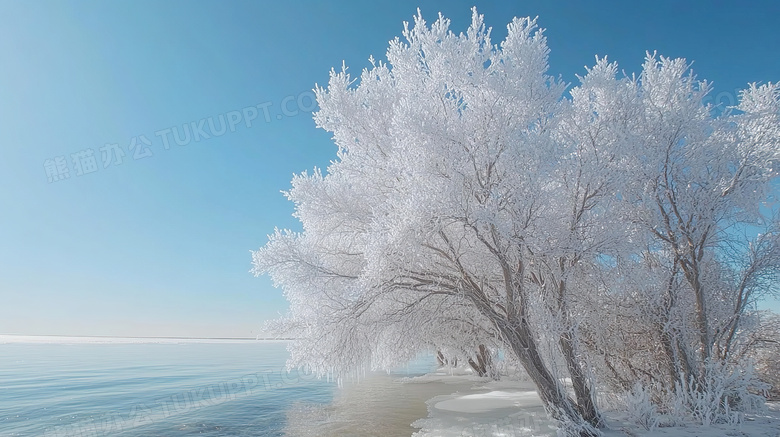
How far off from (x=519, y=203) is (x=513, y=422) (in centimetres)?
609

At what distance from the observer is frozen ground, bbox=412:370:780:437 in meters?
8.66

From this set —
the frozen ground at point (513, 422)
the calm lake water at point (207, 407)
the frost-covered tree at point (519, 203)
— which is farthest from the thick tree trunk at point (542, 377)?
the calm lake water at point (207, 407)

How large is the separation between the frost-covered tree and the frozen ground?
3.25ft

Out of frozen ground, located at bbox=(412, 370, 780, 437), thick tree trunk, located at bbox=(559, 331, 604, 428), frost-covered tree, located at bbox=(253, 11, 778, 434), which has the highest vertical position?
frost-covered tree, located at bbox=(253, 11, 778, 434)

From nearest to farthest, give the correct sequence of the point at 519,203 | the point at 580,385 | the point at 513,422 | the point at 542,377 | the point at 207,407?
the point at 519,203
the point at 542,377
the point at 580,385
the point at 513,422
the point at 207,407

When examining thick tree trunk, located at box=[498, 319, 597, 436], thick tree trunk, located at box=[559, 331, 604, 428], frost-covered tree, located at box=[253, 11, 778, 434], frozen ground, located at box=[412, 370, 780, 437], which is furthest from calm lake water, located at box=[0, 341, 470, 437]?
thick tree trunk, located at box=[559, 331, 604, 428]

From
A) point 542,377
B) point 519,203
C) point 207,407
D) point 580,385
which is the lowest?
point 207,407

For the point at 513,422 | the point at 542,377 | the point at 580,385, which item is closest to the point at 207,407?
the point at 513,422

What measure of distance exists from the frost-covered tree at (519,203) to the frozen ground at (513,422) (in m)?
0.99

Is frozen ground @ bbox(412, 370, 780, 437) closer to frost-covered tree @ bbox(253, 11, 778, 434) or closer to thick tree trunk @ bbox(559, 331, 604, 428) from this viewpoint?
thick tree trunk @ bbox(559, 331, 604, 428)

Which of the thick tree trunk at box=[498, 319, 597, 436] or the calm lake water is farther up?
the thick tree trunk at box=[498, 319, 597, 436]

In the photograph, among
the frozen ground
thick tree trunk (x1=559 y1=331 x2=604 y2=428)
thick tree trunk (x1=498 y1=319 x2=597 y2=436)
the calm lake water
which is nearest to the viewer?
→ the frozen ground

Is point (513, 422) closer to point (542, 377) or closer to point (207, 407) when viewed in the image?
point (542, 377)

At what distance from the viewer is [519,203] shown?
8.88 meters
